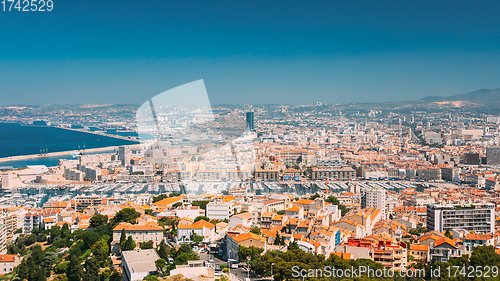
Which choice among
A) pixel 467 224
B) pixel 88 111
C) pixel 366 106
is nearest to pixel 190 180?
pixel 467 224

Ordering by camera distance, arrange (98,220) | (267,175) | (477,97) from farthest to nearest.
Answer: (477,97)
(267,175)
(98,220)

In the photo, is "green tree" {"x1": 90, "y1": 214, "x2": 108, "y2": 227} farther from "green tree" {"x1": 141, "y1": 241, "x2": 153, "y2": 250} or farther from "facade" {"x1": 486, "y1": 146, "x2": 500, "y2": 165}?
"facade" {"x1": 486, "y1": 146, "x2": 500, "y2": 165}

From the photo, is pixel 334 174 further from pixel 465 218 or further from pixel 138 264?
pixel 138 264

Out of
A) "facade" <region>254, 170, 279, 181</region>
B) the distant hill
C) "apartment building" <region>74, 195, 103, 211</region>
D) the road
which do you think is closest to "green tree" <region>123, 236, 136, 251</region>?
the road

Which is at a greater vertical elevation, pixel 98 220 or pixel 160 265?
pixel 160 265

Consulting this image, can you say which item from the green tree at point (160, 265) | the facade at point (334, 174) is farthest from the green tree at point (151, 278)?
the facade at point (334, 174)

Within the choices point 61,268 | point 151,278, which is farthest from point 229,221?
point 151,278

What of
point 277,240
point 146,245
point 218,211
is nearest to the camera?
point 146,245
